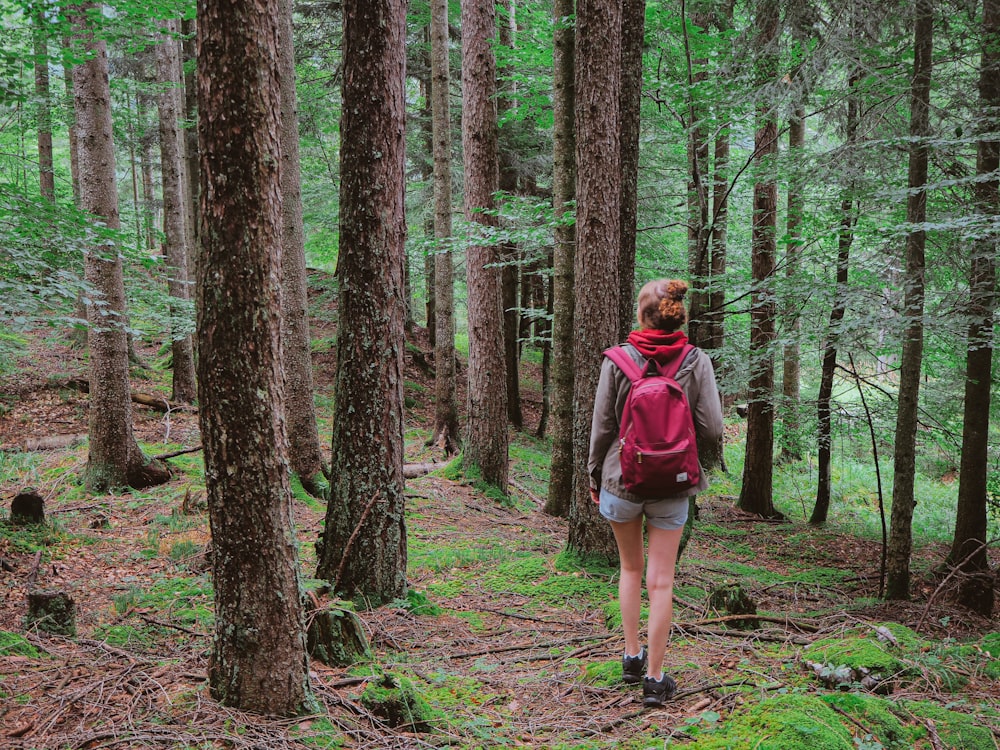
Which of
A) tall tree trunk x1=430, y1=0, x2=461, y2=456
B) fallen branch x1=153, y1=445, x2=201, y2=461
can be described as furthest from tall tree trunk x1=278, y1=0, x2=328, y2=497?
tall tree trunk x1=430, y1=0, x2=461, y2=456

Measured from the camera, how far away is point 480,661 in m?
4.26

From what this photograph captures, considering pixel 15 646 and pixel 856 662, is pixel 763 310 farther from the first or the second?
pixel 15 646

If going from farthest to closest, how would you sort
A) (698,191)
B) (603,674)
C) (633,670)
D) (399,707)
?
(698,191), (603,674), (633,670), (399,707)

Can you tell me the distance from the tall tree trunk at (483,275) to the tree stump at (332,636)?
6.04 meters

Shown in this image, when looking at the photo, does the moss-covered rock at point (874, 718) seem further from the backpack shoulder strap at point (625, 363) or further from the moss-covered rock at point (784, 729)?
the backpack shoulder strap at point (625, 363)

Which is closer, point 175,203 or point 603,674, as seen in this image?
point 603,674

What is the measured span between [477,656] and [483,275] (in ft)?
21.4

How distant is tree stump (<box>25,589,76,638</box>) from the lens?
4.18 m

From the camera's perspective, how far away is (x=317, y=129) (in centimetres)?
1636

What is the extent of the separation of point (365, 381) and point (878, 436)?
9513 millimetres

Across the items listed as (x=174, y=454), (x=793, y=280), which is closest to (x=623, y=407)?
(x=793, y=280)

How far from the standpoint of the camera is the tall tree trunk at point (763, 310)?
873 centimetres

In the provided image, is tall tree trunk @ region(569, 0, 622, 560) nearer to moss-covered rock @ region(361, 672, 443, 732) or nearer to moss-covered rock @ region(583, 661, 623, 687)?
moss-covered rock @ region(583, 661, 623, 687)

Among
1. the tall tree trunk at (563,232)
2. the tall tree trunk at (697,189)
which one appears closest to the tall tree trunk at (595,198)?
the tall tree trunk at (563,232)
